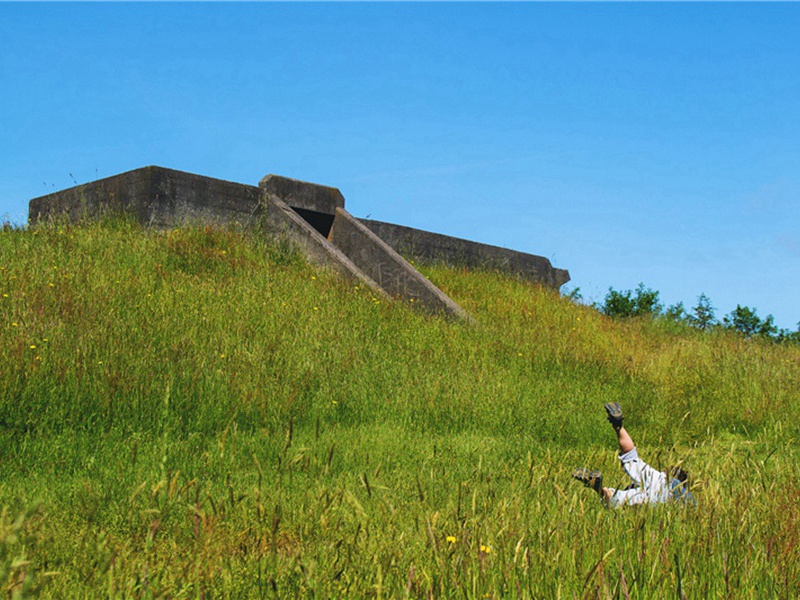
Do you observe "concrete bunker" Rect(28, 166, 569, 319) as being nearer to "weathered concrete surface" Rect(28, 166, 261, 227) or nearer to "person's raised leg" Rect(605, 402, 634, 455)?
"weathered concrete surface" Rect(28, 166, 261, 227)

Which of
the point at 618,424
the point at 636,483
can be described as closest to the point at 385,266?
the point at 618,424

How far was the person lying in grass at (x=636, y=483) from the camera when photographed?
3121mm

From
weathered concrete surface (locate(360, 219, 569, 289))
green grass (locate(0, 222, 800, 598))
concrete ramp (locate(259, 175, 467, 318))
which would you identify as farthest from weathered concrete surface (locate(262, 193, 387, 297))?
weathered concrete surface (locate(360, 219, 569, 289))

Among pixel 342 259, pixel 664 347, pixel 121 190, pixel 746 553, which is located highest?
pixel 121 190

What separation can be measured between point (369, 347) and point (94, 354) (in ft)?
9.24

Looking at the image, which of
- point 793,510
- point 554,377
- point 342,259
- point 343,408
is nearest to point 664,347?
point 554,377

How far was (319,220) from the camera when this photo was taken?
13.0 meters

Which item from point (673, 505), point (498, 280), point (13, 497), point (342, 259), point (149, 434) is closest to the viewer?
point (673, 505)

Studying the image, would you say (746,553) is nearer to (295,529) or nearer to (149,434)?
(295,529)

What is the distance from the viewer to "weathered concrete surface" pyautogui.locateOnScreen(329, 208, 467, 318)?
33.6 ft

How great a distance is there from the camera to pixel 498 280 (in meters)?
13.7

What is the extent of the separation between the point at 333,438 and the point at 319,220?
9097 mm

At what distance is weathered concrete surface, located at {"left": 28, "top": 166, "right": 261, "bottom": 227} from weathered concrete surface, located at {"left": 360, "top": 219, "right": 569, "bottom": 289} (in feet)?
8.52

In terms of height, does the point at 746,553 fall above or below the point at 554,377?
below
